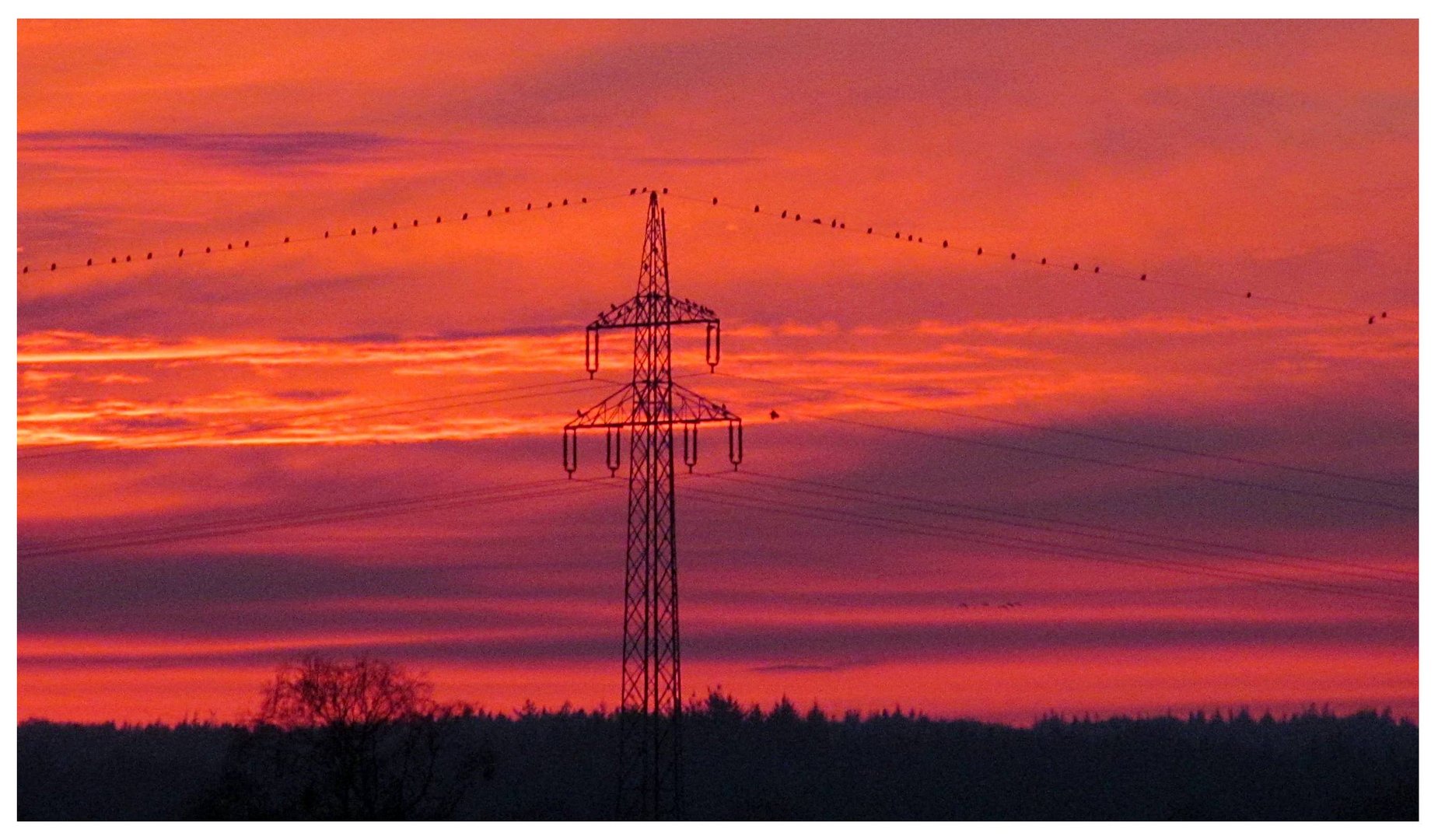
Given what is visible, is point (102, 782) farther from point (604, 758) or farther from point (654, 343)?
point (654, 343)

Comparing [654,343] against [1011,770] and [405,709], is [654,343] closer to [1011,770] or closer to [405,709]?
[405,709]

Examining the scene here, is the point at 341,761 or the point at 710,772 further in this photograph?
the point at 710,772

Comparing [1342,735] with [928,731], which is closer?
[1342,735]

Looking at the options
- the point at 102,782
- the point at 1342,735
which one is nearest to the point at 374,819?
the point at 102,782

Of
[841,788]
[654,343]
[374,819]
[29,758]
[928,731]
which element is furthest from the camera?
[928,731]

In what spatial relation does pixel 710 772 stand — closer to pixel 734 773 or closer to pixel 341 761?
pixel 734 773

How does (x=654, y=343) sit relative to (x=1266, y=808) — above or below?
above

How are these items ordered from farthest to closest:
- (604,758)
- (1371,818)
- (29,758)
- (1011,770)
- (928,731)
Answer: (928,731)
(1011,770)
(604,758)
(29,758)
(1371,818)

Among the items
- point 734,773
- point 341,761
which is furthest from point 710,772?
point 341,761

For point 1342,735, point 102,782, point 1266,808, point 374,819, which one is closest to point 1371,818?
point 1266,808
